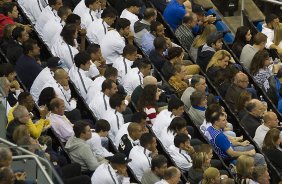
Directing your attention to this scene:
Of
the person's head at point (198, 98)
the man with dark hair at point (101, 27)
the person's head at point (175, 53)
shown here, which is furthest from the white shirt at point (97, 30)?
the person's head at point (198, 98)

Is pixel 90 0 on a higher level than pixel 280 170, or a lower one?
higher

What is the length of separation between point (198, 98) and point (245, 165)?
1572 millimetres

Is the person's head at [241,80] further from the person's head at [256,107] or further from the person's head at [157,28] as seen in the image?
the person's head at [157,28]

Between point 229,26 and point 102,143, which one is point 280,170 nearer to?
point 102,143

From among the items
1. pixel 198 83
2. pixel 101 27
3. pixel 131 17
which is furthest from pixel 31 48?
pixel 131 17

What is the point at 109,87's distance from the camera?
16.2 meters

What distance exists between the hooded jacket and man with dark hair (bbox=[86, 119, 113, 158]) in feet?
0.76

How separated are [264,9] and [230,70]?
4150mm

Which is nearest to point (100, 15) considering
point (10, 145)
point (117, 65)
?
point (117, 65)

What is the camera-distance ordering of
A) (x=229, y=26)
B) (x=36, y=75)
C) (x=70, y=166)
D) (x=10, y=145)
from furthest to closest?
(x=229, y=26), (x=36, y=75), (x=70, y=166), (x=10, y=145)

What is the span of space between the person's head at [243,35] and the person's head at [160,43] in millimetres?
1633

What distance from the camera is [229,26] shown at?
20.8m

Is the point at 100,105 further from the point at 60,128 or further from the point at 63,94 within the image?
the point at 60,128

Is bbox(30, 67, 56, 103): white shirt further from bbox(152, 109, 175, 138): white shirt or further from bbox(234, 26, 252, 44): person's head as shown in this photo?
bbox(234, 26, 252, 44): person's head
